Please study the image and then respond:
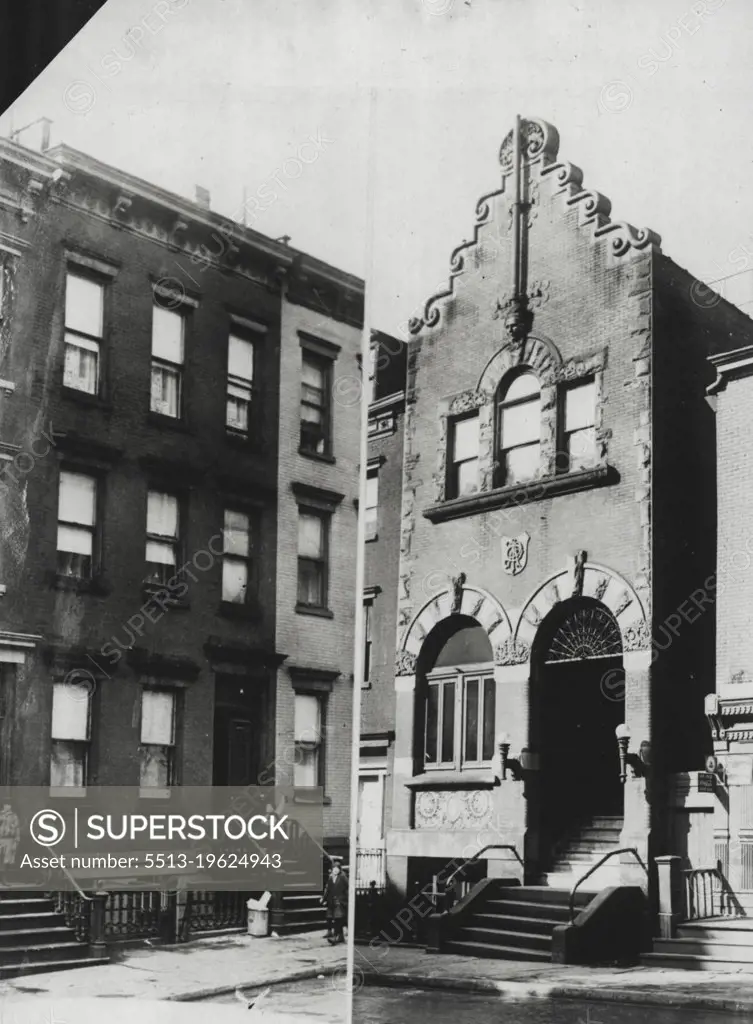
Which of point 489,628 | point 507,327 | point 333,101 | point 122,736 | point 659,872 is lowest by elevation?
point 659,872

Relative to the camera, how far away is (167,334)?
7.17 m

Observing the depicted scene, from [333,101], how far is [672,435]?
2580 millimetres

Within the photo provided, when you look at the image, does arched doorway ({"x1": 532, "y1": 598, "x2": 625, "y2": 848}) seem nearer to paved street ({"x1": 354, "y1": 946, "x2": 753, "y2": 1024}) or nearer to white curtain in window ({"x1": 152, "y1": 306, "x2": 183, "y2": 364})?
paved street ({"x1": 354, "y1": 946, "x2": 753, "y2": 1024})

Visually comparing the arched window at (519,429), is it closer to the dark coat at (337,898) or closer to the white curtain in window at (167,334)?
the white curtain in window at (167,334)

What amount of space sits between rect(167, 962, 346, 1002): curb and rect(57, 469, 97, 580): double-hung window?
218 cm

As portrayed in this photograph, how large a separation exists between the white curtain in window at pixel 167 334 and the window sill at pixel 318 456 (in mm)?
856

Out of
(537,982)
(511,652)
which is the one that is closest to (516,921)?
(537,982)

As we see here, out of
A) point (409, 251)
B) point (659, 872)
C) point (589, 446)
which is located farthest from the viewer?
point (409, 251)

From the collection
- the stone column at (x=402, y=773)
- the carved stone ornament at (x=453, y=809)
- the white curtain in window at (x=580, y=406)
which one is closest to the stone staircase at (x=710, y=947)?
the carved stone ornament at (x=453, y=809)

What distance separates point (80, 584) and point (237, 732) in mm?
1135

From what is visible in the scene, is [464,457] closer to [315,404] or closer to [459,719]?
[315,404]

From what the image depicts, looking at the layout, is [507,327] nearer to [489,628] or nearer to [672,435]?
[672,435]

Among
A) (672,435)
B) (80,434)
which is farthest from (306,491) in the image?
(672,435)

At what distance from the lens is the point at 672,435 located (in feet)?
19.1
